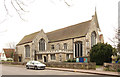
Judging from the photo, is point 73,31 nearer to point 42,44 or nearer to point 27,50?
point 42,44

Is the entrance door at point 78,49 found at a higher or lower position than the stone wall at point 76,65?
higher

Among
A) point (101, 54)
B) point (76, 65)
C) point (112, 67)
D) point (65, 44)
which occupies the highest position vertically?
point (65, 44)

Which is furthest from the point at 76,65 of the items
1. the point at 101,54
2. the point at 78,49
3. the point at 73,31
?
the point at 73,31

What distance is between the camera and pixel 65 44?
46875mm

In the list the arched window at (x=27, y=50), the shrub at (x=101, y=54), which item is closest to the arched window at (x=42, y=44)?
the arched window at (x=27, y=50)

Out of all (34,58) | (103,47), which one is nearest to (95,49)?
(103,47)

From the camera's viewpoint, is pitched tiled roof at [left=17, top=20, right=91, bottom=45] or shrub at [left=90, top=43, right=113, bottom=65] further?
pitched tiled roof at [left=17, top=20, right=91, bottom=45]

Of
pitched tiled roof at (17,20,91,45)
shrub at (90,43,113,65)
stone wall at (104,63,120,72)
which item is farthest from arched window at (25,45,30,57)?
stone wall at (104,63,120,72)

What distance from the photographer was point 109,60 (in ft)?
111

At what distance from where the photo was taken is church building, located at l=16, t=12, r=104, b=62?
41.1 meters

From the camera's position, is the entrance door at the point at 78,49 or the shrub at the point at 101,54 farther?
the entrance door at the point at 78,49

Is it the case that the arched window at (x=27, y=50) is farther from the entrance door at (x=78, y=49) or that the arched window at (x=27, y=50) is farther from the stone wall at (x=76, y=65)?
the stone wall at (x=76, y=65)

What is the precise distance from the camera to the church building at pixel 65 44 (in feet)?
135

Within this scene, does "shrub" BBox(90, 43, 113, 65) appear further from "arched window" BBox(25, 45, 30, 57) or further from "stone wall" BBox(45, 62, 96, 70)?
"arched window" BBox(25, 45, 30, 57)
